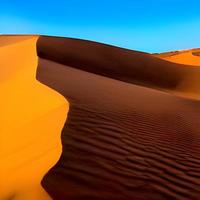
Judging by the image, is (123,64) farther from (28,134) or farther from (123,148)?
(28,134)

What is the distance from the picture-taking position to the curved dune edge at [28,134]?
3.86m

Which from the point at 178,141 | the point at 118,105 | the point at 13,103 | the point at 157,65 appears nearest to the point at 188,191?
the point at 178,141

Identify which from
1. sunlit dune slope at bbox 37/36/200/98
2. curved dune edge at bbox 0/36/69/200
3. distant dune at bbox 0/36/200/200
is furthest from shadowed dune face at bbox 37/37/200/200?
sunlit dune slope at bbox 37/36/200/98

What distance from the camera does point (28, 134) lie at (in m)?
5.28

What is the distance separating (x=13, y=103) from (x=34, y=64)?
486cm

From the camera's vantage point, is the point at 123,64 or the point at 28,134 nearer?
the point at 28,134

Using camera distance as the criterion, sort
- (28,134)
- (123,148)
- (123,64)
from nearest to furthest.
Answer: (28,134) < (123,148) < (123,64)

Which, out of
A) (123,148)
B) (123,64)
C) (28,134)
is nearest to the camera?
(28,134)

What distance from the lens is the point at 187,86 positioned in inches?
821

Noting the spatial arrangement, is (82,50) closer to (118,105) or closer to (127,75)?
(127,75)

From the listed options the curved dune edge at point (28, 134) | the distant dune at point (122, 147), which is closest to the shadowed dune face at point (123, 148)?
the distant dune at point (122, 147)

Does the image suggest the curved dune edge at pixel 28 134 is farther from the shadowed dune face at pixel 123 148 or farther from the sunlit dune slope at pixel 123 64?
the sunlit dune slope at pixel 123 64

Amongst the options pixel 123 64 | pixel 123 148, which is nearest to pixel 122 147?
pixel 123 148

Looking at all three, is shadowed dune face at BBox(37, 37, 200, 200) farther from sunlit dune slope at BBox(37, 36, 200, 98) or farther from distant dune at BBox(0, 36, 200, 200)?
sunlit dune slope at BBox(37, 36, 200, 98)
